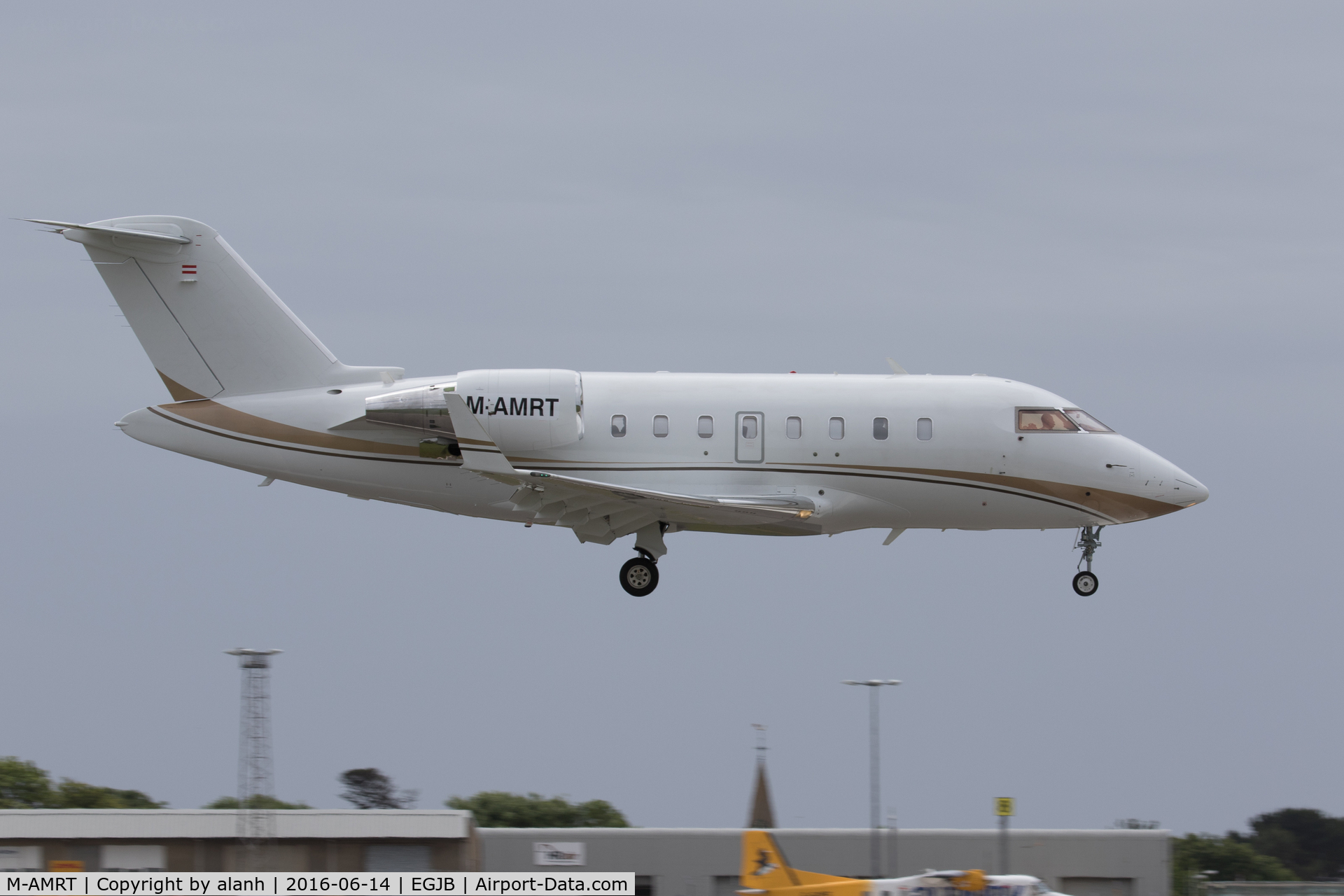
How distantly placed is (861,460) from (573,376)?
6.02m

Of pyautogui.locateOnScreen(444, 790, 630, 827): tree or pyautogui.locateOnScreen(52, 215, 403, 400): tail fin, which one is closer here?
Result: pyautogui.locateOnScreen(52, 215, 403, 400): tail fin

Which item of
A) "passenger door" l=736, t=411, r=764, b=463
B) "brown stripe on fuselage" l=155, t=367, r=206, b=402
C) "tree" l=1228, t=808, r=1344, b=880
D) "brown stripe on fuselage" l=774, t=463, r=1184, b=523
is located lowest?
"tree" l=1228, t=808, r=1344, b=880

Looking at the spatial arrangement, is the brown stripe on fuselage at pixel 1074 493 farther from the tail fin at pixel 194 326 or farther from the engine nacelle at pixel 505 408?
the tail fin at pixel 194 326

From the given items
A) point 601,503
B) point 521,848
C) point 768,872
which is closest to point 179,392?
point 601,503

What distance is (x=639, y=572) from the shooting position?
104 ft

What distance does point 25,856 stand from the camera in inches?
1328

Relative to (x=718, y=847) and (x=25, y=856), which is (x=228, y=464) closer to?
(x=25, y=856)

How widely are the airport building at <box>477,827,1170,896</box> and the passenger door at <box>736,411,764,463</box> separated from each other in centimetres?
1073

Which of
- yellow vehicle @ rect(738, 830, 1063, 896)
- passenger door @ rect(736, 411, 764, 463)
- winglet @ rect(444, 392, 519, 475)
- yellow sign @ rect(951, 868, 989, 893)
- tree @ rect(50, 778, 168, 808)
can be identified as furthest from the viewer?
tree @ rect(50, 778, 168, 808)

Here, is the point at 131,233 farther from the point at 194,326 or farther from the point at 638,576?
the point at 638,576

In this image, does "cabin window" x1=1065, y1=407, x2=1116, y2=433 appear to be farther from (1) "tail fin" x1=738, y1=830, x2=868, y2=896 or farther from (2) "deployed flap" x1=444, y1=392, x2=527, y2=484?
(2) "deployed flap" x1=444, y1=392, x2=527, y2=484

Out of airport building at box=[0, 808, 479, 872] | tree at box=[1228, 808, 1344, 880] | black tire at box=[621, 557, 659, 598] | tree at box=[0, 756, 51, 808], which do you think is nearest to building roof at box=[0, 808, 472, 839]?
airport building at box=[0, 808, 479, 872]

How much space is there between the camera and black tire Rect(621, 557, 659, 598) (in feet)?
104

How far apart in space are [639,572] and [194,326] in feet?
34.8
